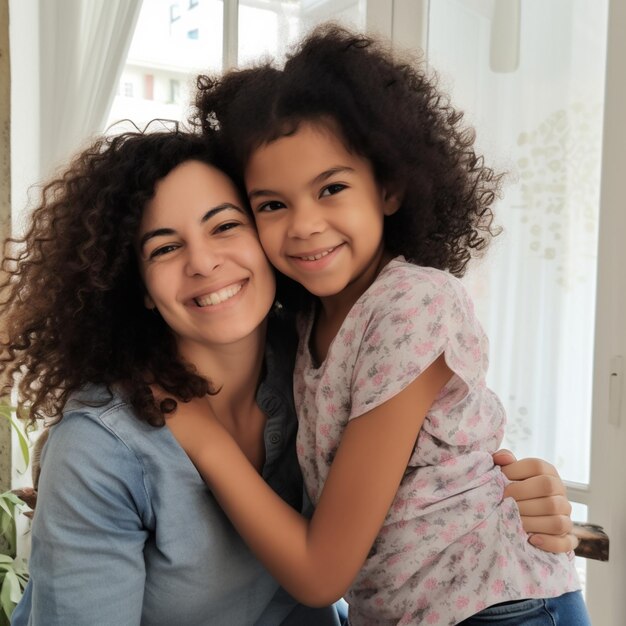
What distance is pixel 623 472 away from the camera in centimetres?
199

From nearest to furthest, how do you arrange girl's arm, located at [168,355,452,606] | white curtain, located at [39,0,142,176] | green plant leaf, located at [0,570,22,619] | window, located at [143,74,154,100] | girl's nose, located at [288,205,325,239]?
1. girl's arm, located at [168,355,452,606]
2. girl's nose, located at [288,205,325,239]
3. green plant leaf, located at [0,570,22,619]
4. white curtain, located at [39,0,142,176]
5. window, located at [143,74,154,100]

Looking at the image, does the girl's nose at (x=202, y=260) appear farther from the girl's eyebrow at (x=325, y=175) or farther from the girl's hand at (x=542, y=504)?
the girl's hand at (x=542, y=504)

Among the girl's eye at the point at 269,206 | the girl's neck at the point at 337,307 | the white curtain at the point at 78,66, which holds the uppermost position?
the white curtain at the point at 78,66

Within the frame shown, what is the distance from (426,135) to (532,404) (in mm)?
939

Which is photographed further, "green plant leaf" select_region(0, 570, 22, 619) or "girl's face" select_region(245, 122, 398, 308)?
"green plant leaf" select_region(0, 570, 22, 619)

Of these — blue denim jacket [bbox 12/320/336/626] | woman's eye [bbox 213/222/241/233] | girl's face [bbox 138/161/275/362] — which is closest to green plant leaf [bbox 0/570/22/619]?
blue denim jacket [bbox 12/320/336/626]

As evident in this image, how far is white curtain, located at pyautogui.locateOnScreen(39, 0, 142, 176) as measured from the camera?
320 centimetres

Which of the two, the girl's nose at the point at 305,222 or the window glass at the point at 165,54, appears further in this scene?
the window glass at the point at 165,54

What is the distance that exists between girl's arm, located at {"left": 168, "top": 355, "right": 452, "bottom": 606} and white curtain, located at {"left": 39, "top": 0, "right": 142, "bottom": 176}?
89.7 inches

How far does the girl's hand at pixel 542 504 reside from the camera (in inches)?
53.4

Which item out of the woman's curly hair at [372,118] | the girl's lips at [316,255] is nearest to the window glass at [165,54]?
the woman's curly hair at [372,118]

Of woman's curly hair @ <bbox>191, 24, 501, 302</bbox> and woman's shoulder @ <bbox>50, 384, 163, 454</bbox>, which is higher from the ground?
woman's curly hair @ <bbox>191, 24, 501, 302</bbox>

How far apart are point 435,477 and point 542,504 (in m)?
0.20

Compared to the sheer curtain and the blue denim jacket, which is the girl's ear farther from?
the sheer curtain
